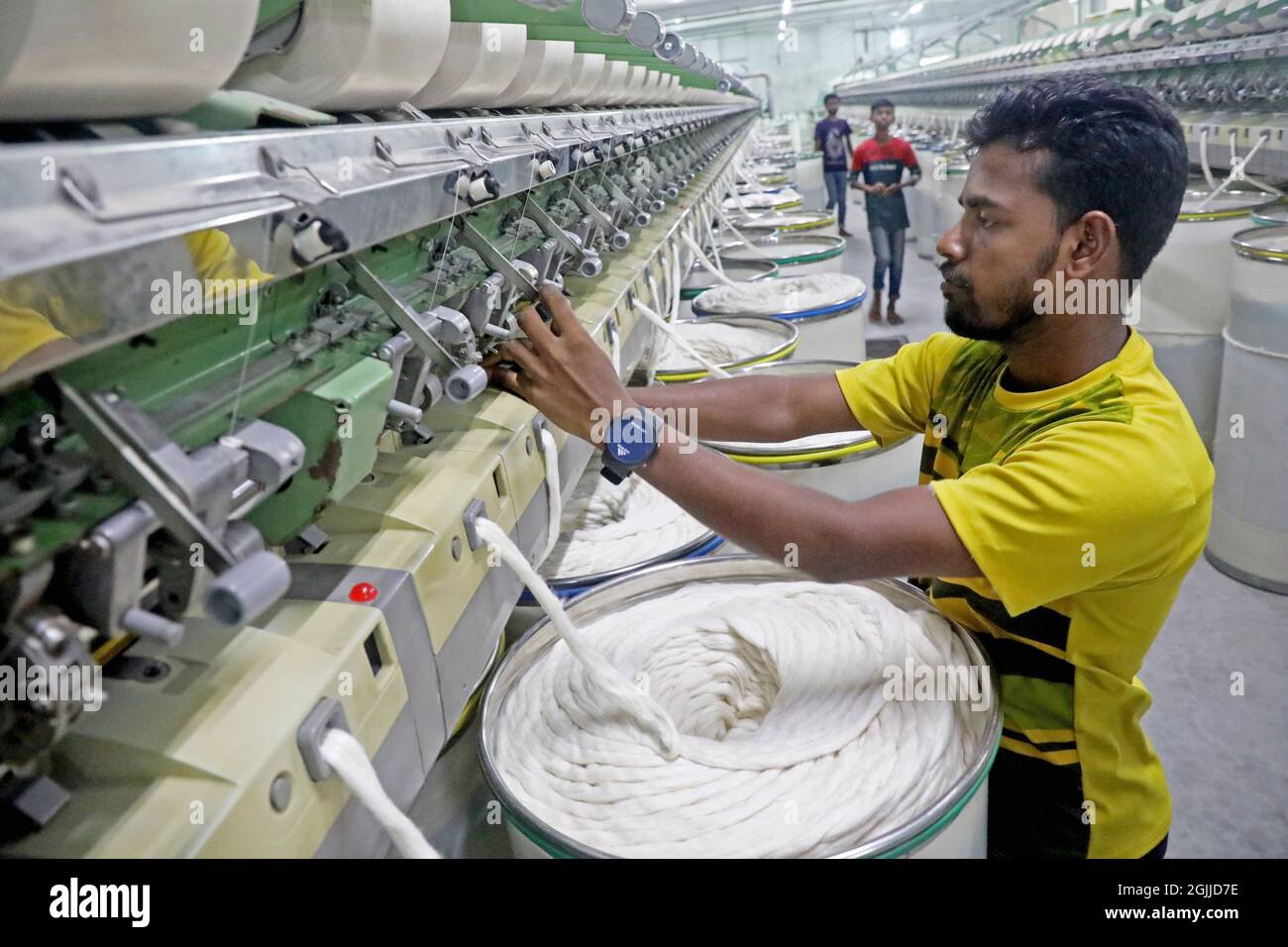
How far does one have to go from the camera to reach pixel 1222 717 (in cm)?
248

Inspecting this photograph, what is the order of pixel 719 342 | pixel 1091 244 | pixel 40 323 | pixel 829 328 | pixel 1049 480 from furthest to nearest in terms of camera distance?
1. pixel 829 328
2. pixel 719 342
3. pixel 1091 244
4. pixel 1049 480
5. pixel 40 323

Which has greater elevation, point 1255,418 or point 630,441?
point 630,441

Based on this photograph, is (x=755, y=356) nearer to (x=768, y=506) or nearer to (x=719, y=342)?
(x=719, y=342)

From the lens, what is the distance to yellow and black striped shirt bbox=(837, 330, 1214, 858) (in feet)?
3.55

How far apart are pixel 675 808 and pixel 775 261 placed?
3416 millimetres

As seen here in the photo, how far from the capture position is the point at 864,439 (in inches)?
75.2

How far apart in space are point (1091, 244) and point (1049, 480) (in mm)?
349

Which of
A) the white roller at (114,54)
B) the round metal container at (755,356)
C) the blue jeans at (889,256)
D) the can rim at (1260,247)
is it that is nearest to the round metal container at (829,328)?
the round metal container at (755,356)

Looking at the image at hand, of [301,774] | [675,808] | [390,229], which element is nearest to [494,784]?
[675,808]

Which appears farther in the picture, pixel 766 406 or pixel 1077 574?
pixel 766 406

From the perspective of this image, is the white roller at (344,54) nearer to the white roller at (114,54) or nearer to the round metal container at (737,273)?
the white roller at (114,54)

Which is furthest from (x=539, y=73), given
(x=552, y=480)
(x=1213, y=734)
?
(x=1213, y=734)
